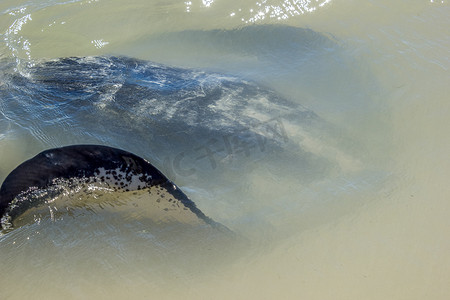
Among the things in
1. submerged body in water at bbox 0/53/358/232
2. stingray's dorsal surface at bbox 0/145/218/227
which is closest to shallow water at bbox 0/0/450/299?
submerged body in water at bbox 0/53/358/232

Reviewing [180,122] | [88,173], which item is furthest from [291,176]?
[88,173]

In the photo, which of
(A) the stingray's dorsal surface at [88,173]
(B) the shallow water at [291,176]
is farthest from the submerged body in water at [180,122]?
(A) the stingray's dorsal surface at [88,173]

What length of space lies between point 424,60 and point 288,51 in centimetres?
202

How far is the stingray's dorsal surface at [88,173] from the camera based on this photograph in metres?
3.34

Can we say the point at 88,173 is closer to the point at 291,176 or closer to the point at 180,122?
the point at 180,122

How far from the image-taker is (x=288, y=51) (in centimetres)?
620

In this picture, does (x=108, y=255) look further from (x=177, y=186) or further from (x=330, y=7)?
(x=330, y=7)

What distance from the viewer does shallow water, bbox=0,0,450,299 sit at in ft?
11.1

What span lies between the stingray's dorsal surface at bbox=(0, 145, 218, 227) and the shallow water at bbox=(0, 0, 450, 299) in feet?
1.01

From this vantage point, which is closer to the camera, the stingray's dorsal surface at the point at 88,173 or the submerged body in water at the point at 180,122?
the stingray's dorsal surface at the point at 88,173

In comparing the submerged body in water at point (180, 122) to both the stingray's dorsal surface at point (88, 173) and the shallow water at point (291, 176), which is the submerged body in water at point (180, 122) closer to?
the shallow water at point (291, 176)

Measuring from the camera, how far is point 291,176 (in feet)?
14.0

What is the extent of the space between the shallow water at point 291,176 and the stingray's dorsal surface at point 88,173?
12.1 inches

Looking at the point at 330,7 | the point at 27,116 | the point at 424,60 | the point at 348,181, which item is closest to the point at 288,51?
the point at 330,7
